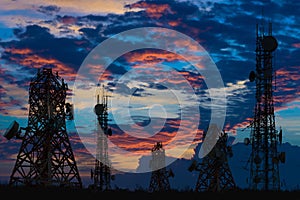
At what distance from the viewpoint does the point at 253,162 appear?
40938mm

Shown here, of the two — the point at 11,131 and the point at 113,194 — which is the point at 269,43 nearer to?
the point at 11,131

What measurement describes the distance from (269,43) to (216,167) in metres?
18.1

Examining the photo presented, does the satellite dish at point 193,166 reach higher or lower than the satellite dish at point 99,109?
lower

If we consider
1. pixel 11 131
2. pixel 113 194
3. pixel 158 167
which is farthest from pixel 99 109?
pixel 113 194

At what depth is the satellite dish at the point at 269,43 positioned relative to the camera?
1681 inches

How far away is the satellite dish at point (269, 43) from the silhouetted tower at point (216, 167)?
1401 centimetres

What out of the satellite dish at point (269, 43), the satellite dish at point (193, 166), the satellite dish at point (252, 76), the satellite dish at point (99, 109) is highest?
the satellite dish at point (269, 43)

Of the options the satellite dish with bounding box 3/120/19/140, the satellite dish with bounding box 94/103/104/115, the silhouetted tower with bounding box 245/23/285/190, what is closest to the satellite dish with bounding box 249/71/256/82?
the silhouetted tower with bounding box 245/23/285/190

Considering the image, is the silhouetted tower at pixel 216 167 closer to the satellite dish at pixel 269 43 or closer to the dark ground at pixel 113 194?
the satellite dish at pixel 269 43

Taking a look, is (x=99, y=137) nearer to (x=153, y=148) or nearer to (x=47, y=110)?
(x=153, y=148)

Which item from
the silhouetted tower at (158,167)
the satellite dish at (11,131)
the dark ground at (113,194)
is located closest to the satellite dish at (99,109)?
the silhouetted tower at (158,167)

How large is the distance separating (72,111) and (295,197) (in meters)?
29.0

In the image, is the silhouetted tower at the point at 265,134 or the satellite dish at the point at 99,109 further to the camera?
the satellite dish at the point at 99,109

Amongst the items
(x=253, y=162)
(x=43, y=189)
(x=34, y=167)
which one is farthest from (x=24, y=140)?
(x=43, y=189)
